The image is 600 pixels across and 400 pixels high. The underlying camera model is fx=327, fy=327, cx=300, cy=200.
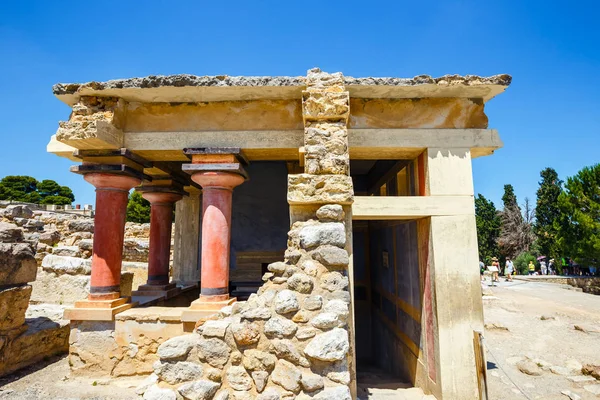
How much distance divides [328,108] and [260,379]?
3312 millimetres

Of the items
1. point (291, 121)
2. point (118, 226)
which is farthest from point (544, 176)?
point (118, 226)

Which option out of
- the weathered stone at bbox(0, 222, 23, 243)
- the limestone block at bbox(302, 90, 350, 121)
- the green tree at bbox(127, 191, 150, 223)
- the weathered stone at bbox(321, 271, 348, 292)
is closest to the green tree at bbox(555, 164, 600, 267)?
the limestone block at bbox(302, 90, 350, 121)

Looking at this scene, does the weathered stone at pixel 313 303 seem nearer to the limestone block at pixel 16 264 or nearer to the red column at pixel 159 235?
the limestone block at pixel 16 264

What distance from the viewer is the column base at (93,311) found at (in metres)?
5.00

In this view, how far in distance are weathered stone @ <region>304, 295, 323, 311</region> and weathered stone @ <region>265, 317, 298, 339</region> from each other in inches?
9.2

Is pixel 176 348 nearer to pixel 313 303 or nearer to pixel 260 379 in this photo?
pixel 260 379

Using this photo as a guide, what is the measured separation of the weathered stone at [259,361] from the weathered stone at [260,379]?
33 millimetres

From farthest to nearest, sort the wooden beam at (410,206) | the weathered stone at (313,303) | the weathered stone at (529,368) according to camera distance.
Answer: the weathered stone at (529,368) → the wooden beam at (410,206) → the weathered stone at (313,303)

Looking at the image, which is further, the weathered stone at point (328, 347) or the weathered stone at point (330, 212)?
the weathered stone at point (330, 212)

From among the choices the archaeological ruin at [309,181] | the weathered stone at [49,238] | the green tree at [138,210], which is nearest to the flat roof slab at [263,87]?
the archaeological ruin at [309,181]

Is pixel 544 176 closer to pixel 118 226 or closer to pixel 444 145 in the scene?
pixel 444 145

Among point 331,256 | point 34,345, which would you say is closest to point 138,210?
point 34,345

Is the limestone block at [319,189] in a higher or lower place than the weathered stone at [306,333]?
higher

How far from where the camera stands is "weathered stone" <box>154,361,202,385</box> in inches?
111
